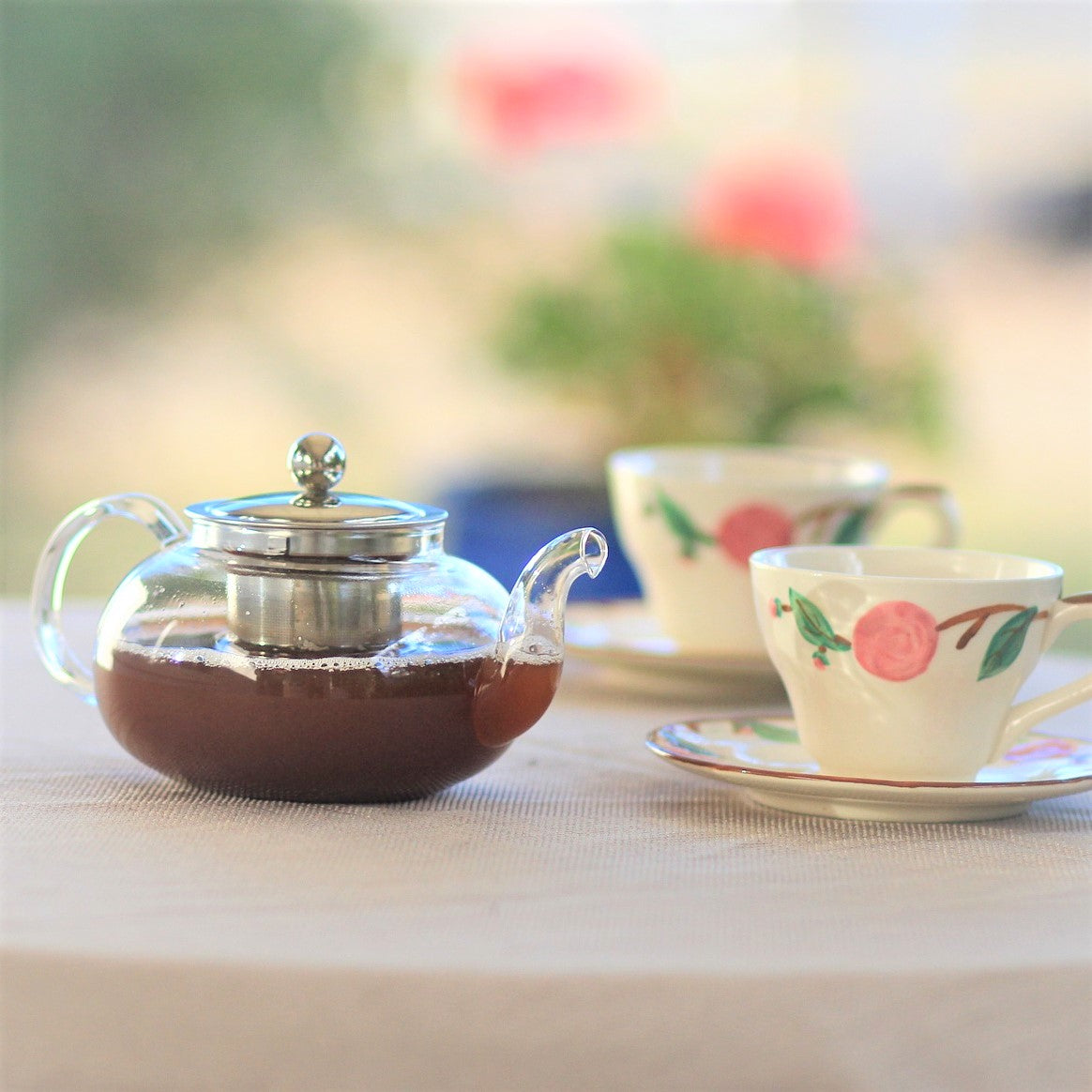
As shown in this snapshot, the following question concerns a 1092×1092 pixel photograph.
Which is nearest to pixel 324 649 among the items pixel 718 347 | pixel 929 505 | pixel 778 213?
pixel 929 505

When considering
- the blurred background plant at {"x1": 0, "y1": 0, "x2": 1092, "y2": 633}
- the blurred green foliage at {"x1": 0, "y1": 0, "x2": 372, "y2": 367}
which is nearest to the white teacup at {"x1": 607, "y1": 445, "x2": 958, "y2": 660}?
the blurred background plant at {"x1": 0, "y1": 0, "x2": 1092, "y2": 633}

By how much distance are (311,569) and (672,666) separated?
1.01 ft

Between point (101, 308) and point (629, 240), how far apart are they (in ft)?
5.70

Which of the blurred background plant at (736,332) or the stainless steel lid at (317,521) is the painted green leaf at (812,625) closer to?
the stainless steel lid at (317,521)

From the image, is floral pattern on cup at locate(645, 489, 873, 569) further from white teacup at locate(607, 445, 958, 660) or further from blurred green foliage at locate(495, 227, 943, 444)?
blurred green foliage at locate(495, 227, 943, 444)

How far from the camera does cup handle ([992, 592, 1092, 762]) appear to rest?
0.59 m

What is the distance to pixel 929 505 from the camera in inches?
36.7

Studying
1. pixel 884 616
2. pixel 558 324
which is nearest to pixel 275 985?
pixel 884 616

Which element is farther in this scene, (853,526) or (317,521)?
(853,526)

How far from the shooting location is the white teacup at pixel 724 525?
34.2 inches

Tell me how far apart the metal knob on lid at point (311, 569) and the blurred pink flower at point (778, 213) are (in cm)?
206

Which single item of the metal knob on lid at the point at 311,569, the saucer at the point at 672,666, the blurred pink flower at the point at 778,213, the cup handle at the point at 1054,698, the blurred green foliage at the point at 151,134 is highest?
the blurred green foliage at the point at 151,134

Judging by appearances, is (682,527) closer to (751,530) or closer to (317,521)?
(751,530)

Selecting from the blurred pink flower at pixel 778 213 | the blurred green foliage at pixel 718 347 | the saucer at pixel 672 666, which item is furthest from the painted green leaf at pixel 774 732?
the blurred pink flower at pixel 778 213
